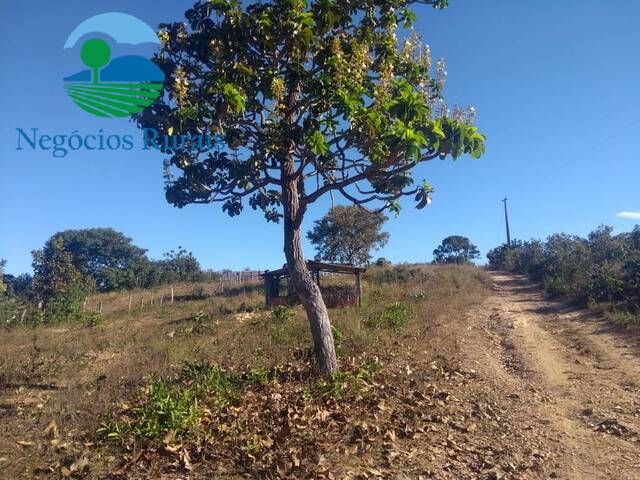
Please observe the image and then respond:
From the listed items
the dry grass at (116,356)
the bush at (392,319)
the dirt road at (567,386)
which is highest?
the bush at (392,319)

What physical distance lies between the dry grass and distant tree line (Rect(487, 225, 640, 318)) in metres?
3.67

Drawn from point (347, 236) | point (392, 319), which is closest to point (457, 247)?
point (347, 236)

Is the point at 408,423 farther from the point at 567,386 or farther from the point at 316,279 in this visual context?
the point at 316,279

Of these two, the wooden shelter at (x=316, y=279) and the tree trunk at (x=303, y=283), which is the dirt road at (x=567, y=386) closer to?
the tree trunk at (x=303, y=283)

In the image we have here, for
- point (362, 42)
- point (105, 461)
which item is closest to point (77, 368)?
point (105, 461)

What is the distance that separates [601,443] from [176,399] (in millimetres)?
4506

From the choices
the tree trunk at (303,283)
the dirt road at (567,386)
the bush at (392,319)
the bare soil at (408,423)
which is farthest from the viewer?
the bush at (392,319)

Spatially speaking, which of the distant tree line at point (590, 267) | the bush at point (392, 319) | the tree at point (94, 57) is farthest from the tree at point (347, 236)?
the tree at point (94, 57)

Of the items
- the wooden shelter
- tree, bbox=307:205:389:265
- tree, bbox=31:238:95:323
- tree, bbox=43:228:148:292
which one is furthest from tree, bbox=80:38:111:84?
tree, bbox=43:228:148:292

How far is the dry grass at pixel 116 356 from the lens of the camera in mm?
4481

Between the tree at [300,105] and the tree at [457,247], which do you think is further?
the tree at [457,247]

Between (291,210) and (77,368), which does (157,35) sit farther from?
(77,368)

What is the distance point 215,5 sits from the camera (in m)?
5.75

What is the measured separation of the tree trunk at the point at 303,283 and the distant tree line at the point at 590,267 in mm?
8606
